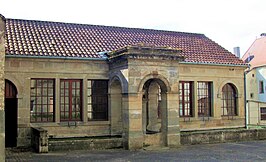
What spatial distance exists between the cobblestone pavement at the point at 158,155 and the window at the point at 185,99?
4.26 metres

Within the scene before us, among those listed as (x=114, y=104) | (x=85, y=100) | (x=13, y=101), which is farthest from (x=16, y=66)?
(x=114, y=104)

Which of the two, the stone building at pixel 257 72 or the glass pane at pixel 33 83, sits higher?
the stone building at pixel 257 72

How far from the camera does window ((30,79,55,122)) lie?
15781 millimetres

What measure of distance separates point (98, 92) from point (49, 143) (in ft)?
14.1

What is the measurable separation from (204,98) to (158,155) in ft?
24.4

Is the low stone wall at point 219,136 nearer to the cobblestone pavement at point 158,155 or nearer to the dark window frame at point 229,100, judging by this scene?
the cobblestone pavement at point 158,155

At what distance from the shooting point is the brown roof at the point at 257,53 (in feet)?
125

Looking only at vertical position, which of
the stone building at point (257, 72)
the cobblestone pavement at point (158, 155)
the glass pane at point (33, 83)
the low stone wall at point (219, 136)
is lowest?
the cobblestone pavement at point (158, 155)

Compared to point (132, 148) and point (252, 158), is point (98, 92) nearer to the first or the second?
point (132, 148)

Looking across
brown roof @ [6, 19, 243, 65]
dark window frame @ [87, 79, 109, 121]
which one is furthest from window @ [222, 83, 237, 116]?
dark window frame @ [87, 79, 109, 121]

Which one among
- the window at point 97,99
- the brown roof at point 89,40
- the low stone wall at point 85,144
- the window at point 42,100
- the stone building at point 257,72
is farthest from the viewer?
the stone building at point 257,72

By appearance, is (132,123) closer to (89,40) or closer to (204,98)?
(89,40)

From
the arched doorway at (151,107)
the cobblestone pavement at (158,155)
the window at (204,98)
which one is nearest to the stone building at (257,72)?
the window at (204,98)

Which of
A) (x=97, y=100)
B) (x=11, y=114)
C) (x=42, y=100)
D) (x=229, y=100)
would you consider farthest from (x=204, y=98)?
(x=11, y=114)
